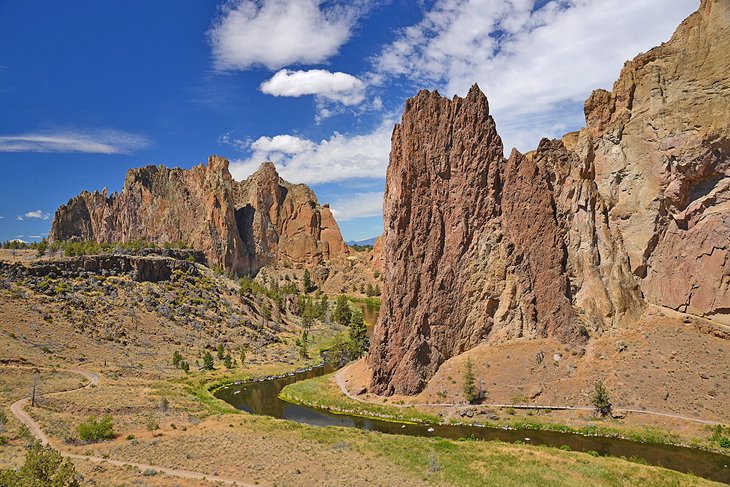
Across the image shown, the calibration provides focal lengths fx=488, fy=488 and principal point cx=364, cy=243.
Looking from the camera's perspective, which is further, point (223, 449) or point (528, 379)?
point (528, 379)

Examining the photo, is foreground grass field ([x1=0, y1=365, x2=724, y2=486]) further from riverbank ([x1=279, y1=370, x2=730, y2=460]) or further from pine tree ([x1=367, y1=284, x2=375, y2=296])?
pine tree ([x1=367, y1=284, x2=375, y2=296])

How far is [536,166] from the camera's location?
64812 mm

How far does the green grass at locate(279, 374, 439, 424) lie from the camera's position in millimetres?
56344

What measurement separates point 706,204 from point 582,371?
80.5 ft

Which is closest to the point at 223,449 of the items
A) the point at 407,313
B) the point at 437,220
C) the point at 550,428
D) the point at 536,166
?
the point at 407,313

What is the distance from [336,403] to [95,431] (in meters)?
27.4

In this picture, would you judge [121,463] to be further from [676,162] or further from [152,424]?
[676,162]

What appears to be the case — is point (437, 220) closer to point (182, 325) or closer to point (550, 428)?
point (550, 428)

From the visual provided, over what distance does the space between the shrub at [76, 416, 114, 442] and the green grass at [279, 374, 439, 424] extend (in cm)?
2507

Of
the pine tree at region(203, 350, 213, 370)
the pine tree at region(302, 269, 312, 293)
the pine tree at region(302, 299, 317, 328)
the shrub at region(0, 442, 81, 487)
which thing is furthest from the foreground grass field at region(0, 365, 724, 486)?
the pine tree at region(302, 269, 312, 293)

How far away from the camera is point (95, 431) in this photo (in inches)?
1781

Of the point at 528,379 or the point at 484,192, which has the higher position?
the point at 484,192

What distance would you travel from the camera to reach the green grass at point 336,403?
56.3 metres

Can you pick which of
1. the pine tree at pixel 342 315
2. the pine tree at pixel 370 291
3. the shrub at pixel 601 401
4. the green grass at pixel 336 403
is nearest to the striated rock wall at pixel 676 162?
the shrub at pixel 601 401
